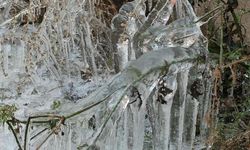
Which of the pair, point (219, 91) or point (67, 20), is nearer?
point (219, 91)

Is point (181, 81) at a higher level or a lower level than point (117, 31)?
lower

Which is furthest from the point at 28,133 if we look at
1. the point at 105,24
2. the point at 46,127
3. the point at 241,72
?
the point at 105,24

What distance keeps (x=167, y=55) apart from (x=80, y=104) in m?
0.36

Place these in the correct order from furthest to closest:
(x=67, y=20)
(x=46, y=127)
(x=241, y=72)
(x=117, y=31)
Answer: (x=67, y=20) < (x=117, y=31) < (x=241, y=72) < (x=46, y=127)

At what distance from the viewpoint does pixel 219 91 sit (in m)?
2.67

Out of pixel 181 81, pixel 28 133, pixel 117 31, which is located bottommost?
pixel 28 133

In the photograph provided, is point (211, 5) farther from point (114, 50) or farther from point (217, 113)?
point (217, 113)

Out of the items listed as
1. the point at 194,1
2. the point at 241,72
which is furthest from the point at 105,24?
the point at 241,72

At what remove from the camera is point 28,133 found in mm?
2248

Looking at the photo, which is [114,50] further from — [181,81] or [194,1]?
[181,81]

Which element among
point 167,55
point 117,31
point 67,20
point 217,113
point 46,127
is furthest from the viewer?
point 67,20

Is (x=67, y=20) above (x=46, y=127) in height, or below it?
above

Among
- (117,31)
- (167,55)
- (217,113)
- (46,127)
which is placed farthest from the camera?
(117,31)

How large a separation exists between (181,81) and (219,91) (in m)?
0.26
